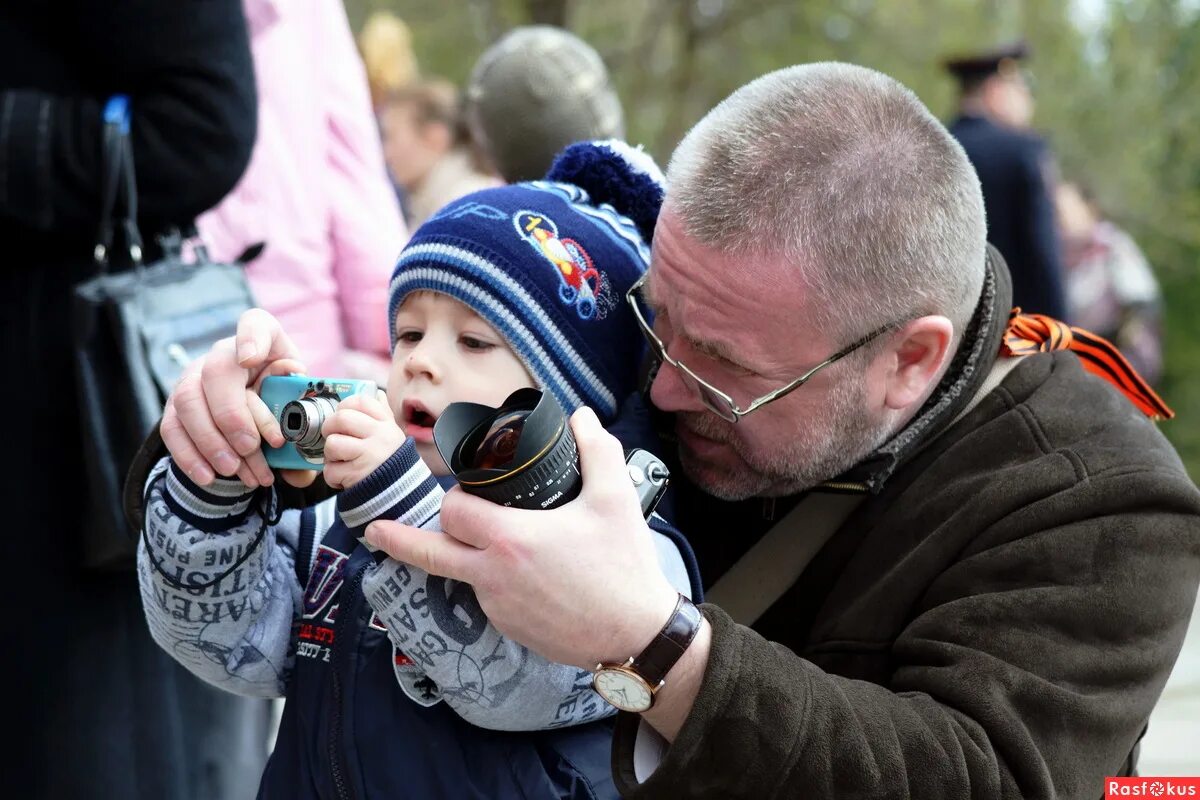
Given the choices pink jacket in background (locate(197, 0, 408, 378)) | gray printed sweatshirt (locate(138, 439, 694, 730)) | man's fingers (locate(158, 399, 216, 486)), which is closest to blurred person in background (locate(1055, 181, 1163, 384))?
pink jacket in background (locate(197, 0, 408, 378))

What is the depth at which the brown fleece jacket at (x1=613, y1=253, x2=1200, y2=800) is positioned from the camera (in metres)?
1.70

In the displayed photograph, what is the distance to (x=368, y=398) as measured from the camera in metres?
1.69

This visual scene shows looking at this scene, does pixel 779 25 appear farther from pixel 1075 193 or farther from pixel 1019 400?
pixel 1019 400

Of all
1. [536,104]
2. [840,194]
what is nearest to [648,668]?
[840,194]

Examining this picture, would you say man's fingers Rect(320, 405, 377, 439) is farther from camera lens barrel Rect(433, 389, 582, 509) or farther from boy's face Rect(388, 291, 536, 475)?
boy's face Rect(388, 291, 536, 475)

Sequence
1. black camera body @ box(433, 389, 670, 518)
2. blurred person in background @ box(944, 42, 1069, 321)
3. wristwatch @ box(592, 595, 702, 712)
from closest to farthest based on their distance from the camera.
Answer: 1. black camera body @ box(433, 389, 670, 518)
2. wristwatch @ box(592, 595, 702, 712)
3. blurred person in background @ box(944, 42, 1069, 321)

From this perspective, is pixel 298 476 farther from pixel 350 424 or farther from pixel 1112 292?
pixel 1112 292

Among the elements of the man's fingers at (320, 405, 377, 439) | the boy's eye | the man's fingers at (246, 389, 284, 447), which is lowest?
the boy's eye

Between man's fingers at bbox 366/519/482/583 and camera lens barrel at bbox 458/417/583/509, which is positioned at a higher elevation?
camera lens barrel at bbox 458/417/583/509

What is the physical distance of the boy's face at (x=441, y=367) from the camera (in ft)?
6.35

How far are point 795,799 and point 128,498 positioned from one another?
100cm

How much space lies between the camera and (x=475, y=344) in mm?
2020

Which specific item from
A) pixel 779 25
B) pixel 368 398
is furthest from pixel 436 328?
pixel 779 25

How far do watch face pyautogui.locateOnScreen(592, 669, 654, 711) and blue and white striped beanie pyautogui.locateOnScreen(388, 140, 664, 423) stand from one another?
0.54m
